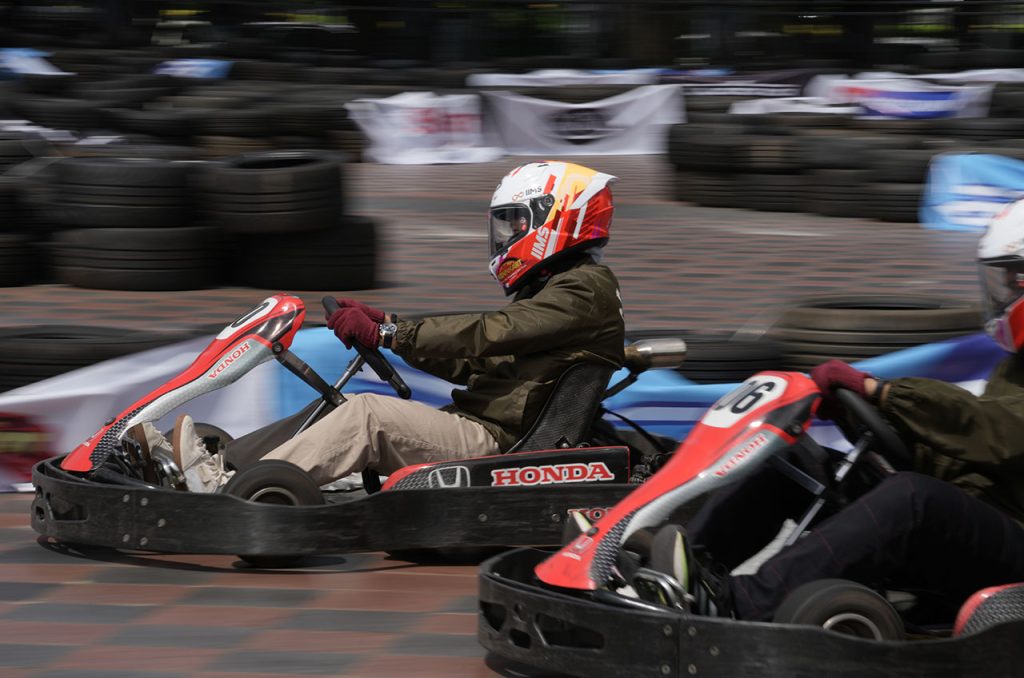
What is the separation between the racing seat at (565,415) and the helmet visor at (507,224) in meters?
0.43

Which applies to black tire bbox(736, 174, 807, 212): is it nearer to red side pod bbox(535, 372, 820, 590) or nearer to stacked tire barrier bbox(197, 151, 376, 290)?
stacked tire barrier bbox(197, 151, 376, 290)

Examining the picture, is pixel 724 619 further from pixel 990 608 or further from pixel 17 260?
pixel 17 260

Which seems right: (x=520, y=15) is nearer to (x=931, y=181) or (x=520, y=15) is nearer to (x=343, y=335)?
(x=931, y=181)

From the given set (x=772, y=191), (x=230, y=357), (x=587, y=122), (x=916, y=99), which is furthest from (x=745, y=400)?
(x=916, y=99)

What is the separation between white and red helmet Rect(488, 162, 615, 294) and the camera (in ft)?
13.6

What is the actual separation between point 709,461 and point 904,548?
426 mm

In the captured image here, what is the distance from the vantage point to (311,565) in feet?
12.9

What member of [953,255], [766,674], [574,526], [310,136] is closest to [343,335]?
[574,526]

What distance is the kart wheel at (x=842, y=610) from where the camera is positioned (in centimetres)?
275

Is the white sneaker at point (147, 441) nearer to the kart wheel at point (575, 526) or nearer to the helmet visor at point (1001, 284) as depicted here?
the kart wheel at point (575, 526)

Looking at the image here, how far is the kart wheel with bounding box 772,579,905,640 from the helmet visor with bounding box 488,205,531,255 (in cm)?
168

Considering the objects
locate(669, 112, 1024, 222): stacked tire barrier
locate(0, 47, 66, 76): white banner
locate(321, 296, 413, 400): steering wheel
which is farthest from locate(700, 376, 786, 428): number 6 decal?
locate(0, 47, 66, 76): white banner

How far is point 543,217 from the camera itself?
415 cm

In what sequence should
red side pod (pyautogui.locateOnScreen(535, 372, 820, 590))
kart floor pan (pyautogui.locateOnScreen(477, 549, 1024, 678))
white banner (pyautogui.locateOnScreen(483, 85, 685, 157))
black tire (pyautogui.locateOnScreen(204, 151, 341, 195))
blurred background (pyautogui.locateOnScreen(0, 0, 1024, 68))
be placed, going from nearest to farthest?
1. kart floor pan (pyautogui.locateOnScreen(477, 549, 1024, 678))
2. red side pod (pyautogui.locateOnScreen(535, 372, 820, 590))
3. black tire (pyautogui.locateOnScreen(204, 151, 341, 195))
4. white banner (pyautogui.locateOnScreen(483, 85, 685, 157))
5. blurred background (pyautogui.locateOnScreen(0, 0, 1024, 68))
